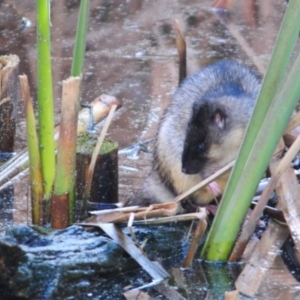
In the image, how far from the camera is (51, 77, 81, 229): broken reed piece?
3.64 meters

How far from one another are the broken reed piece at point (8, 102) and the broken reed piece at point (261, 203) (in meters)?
2.05

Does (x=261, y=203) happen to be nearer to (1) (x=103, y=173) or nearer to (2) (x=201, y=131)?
(2) (x=201, y=131)

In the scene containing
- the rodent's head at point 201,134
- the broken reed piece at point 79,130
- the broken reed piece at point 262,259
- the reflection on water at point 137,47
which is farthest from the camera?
the reflection on water at point 137,47

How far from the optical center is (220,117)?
412 centimetres

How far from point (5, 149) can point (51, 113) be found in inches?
63.2

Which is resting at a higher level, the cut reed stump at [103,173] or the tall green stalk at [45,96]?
the tall green stalk at [45,96]

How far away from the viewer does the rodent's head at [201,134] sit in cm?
406

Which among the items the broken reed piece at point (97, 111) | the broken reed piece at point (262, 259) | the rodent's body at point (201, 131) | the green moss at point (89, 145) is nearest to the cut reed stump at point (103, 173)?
the green moss at point (89, 145)

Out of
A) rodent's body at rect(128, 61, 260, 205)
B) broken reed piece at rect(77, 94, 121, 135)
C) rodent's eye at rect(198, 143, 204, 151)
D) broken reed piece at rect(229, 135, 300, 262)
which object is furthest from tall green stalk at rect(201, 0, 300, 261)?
broken reed piece at rect(77, 94, 121, 135)

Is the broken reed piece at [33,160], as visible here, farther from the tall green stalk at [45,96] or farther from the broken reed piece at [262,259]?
the broken reed piece at [262,259]

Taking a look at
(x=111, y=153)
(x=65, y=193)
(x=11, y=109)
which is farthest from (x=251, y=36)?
(x=65, y=193)

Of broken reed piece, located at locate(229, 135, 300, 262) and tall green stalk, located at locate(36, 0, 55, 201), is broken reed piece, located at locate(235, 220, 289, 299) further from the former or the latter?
tall green stalk, located at locate(36, 0, 55, 201)

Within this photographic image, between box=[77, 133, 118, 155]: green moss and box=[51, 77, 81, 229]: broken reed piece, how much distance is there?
1.66 feet

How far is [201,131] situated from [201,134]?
0.7 inches
